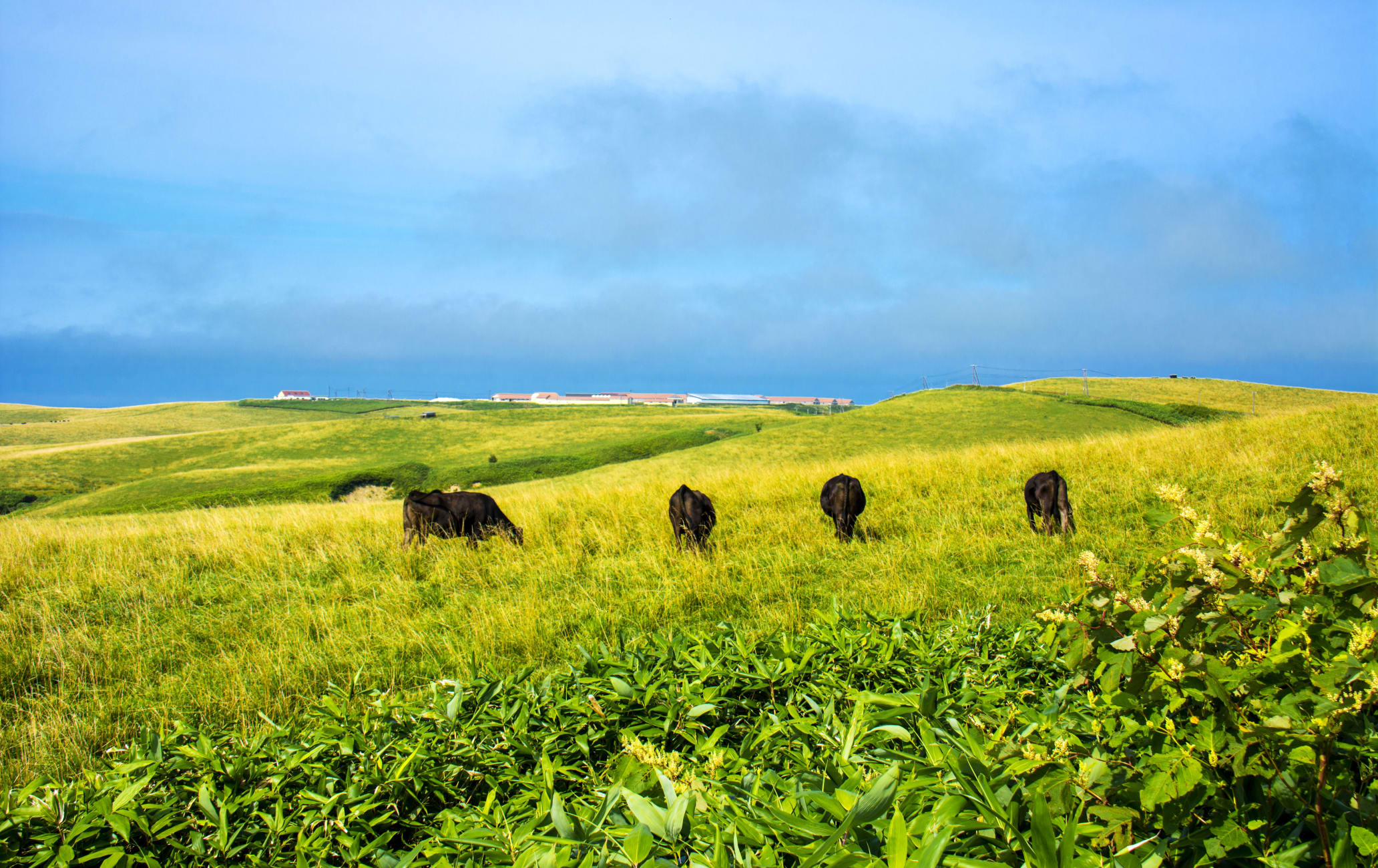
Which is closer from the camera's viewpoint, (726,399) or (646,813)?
(646,813)

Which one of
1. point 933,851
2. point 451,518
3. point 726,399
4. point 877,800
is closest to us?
point 933,851

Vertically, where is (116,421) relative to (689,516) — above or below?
above

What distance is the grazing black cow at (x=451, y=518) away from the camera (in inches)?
390

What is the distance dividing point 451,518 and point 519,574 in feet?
8.45

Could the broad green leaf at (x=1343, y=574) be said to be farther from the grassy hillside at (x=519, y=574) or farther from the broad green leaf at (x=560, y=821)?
the grassy hillside at (x=519, y=574)

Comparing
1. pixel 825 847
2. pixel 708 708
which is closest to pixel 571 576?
pixel 708 708

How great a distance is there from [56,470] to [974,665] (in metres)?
81.1

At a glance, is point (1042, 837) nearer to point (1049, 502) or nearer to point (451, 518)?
point (1049, 502)

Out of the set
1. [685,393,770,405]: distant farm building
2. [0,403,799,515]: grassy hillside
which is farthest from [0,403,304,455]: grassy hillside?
[685,393,770,405]: distant farm building

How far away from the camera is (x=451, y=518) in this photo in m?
10.0

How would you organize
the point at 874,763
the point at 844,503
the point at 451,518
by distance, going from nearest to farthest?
the point at 874,763, the point at 844,503, the point at 451,518

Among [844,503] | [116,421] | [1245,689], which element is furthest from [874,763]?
[116,421]

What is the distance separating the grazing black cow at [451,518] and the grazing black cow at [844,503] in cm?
441

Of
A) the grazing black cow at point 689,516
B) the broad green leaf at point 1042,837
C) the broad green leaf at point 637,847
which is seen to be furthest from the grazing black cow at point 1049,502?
the broad green leaf at point 637,847
